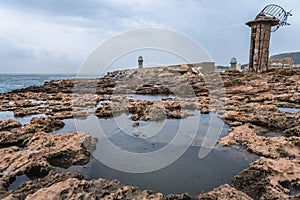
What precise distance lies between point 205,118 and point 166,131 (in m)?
2.60

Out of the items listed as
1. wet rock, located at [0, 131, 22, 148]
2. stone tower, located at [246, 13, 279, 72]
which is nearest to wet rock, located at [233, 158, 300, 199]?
wet rock, located at [0, 131, 22, 148]

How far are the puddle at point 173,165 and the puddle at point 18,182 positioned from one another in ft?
2.07

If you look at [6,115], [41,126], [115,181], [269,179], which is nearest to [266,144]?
[269,179]

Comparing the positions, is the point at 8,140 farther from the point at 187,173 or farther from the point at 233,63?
the point at 233,63

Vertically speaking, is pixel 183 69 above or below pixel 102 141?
above

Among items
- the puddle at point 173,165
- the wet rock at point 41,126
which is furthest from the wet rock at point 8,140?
the puddle at point 173,165

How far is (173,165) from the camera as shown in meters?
4.63

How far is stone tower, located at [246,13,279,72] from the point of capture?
18.6 meters

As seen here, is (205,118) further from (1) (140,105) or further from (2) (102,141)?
(2) (102,141)

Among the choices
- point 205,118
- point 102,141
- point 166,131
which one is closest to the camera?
point 102,141

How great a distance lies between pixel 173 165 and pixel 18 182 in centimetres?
298

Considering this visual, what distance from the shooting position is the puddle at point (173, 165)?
3.86 m

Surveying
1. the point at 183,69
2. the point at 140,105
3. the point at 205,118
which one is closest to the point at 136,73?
the point at 183,69

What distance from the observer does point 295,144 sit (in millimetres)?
5270
